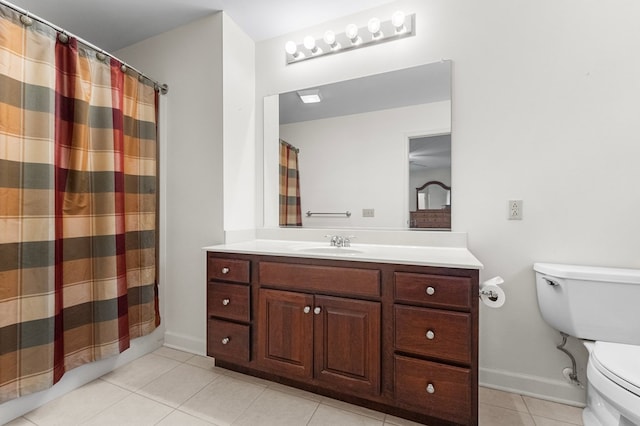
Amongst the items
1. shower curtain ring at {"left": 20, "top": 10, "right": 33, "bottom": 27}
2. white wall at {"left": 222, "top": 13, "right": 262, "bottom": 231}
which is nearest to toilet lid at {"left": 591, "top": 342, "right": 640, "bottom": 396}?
white wall at {"left": 222, "top": 13, "right": 262, "bottom": 231}

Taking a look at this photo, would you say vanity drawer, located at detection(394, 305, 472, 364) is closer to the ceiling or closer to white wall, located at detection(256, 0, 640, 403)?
white wall, located at detection(256, 0, 640, 403)

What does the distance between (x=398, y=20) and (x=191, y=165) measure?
1.69 m

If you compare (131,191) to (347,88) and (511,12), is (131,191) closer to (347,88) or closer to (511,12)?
(347,88)

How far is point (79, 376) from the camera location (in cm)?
157

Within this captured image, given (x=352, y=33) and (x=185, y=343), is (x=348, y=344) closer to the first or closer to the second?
(x=185, y=343)

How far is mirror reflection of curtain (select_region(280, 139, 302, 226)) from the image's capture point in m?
2.11

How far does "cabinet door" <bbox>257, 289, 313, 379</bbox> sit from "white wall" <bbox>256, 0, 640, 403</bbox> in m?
1.01

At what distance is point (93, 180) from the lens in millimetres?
1616

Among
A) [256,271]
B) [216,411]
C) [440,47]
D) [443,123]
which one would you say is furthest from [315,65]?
[216,411]

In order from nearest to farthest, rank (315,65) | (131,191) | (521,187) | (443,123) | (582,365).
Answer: (582,365) → (521,187) → (443,123) → (131,191) → (315,65)

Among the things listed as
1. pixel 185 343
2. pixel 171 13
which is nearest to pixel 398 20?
pixel 171 13

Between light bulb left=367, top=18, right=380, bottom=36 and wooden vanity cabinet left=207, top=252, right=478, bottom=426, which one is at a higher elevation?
light bulb left=367, top=18, right=380, bottom=36

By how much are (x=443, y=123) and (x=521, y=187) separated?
22.2 inches

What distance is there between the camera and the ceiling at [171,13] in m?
1.81
